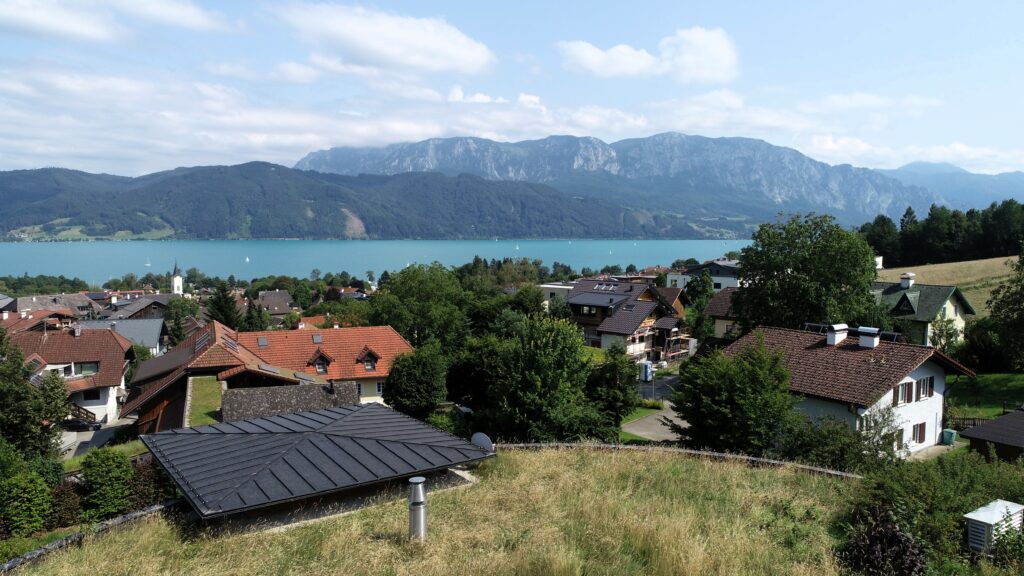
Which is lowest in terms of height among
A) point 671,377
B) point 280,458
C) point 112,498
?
point 671,377

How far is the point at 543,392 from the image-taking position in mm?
20484

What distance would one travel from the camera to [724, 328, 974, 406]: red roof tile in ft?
67.6

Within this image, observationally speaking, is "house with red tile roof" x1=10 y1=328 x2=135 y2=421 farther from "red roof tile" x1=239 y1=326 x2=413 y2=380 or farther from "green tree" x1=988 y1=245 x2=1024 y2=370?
"green tree" x1=988 y1=245 x2=1024 y2=370

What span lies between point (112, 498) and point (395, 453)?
8.53 metres

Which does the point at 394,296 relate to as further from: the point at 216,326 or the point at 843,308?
the point at 843,308

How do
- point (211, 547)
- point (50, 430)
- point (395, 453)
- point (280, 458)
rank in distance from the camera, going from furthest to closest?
point (50, 430), point (395, 453), point (280, 458), point (211, 547)

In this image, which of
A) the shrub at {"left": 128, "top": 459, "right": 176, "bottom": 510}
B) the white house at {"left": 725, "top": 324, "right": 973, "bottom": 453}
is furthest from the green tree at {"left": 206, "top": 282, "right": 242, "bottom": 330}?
the white house at {"left": 725, "top": 324, "right": 973, "bottom": 453}

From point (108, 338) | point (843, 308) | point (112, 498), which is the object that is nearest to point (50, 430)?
point (112, 498)

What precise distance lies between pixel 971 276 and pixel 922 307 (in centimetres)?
2652

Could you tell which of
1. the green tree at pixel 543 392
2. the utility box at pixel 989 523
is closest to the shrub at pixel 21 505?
the green tree at pixel 543 392

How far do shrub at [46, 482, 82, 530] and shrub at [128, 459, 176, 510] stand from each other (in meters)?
1.30

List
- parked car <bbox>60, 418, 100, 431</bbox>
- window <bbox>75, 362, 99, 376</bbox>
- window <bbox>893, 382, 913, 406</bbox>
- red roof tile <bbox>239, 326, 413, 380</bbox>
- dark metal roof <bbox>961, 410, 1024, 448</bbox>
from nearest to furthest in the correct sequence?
1. dark metal roof <bbox>961, 410, 1024, 448</bbox>
2. window <bbox>893, 382, 913, 406</bbox>
3. red roof tile <bbox>239, 326, 413, 380</bbox>
4. parked car <bbox>60, 418, 100, 431</bbox>
5. window <bbox>75, 362, 99, 376</bbox>

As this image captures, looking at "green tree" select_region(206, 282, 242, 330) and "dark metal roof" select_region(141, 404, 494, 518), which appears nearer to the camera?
"dark metal roof" select_region(141, 404, 494, 518)

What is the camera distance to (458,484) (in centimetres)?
1038
